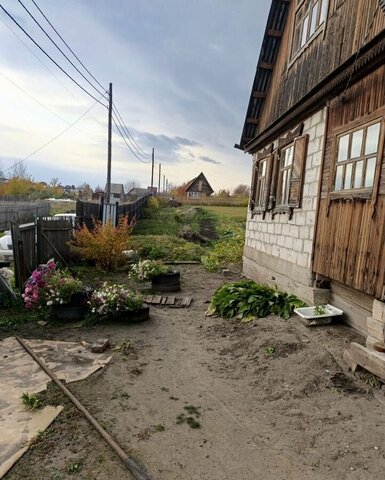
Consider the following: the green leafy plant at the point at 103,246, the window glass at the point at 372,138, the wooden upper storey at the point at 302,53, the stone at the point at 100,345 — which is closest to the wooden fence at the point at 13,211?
the green leafy plant at the point at 103,246

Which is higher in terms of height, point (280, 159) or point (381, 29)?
point (381, 29)

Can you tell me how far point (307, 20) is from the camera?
295 inches

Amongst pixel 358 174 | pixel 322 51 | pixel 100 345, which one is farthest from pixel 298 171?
pixel 100 345

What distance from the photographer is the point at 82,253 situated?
11.2 m

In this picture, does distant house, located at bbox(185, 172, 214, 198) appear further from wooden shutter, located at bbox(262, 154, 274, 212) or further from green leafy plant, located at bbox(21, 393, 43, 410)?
green leafy plant, located at bbox(21, 393, 43, 410)

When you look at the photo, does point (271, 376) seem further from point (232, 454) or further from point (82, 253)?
point (82, 253)

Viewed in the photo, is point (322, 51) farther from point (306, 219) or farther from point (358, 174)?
point (306, 219)

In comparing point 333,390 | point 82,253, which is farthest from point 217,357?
point 82,253

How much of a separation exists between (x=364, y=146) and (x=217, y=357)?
144 inches

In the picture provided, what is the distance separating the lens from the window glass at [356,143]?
5.02m

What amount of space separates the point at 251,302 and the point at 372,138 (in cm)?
341

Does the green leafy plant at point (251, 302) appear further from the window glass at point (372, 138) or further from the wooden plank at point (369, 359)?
the window glass at point (372, 138)

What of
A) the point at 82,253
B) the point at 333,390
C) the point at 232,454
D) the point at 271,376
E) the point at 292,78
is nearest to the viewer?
the point at 232,454

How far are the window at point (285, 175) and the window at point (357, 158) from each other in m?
2.08
